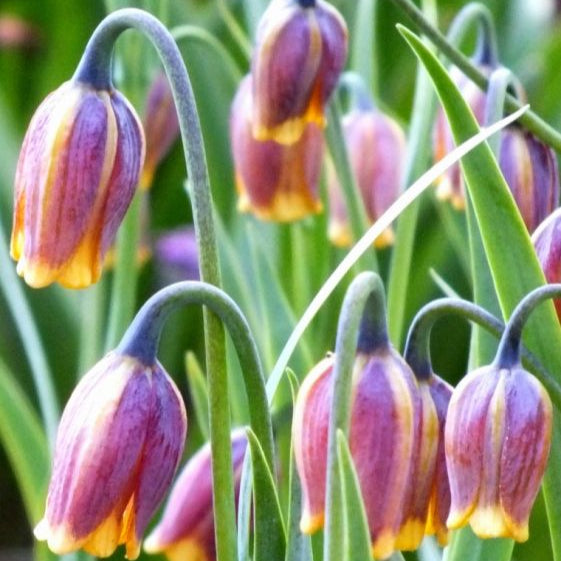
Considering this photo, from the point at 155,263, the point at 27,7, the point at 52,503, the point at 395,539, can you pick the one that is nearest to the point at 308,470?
the point at 395,539

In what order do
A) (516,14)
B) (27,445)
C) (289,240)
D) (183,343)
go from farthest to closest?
(516,14), (183,343), (289,240), (27,445)

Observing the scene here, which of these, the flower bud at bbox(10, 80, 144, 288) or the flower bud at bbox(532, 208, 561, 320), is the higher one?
the flower bud at bbox(10, 80, 144, 288)

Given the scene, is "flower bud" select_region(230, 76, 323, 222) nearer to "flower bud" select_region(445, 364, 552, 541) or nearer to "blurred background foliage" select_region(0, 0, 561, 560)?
"blurred background foliage" select_region(0, 0, 561, 560)

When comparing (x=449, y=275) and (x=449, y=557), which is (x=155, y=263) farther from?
(x=449, y=557)

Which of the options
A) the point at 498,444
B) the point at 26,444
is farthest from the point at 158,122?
the point at 498,444

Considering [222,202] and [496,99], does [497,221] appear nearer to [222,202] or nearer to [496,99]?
[496,99]

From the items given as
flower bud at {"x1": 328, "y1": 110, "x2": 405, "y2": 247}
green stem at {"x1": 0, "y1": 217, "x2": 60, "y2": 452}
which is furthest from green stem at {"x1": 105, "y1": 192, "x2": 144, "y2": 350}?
flower bud at {"x1": 328, "y1": 110, "x2": 405, "y2": 247}

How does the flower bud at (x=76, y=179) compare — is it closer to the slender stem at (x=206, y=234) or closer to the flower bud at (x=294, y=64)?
the slender stem at (x=206, y=234)
